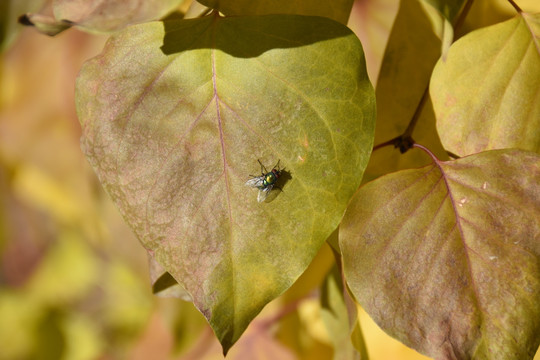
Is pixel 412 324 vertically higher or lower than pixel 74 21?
lower

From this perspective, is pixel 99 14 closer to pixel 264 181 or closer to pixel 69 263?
pixel 264 181

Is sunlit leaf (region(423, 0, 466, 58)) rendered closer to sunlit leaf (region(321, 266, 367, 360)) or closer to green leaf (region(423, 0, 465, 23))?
green leaf (region(423, 0, 465, 23))

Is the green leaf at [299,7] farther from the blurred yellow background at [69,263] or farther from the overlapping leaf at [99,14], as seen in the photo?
the blurred yellow background at [69,263]

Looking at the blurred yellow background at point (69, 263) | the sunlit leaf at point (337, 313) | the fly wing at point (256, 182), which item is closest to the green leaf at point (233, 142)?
the fly wing at point (256, 182)

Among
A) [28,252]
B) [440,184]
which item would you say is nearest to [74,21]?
[440,184]

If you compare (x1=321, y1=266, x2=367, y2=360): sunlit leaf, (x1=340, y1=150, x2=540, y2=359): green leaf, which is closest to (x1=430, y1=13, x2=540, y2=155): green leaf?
(x1=340, y1=150, x2=540, y2=359): green leaf

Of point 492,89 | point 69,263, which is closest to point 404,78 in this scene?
point 492,89

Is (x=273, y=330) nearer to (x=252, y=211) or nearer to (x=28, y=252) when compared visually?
(x=252, y=211)

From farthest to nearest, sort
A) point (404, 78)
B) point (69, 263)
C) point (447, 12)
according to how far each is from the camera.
Answer: point (69, 263)
point (404, 78)
point (447, 12)
